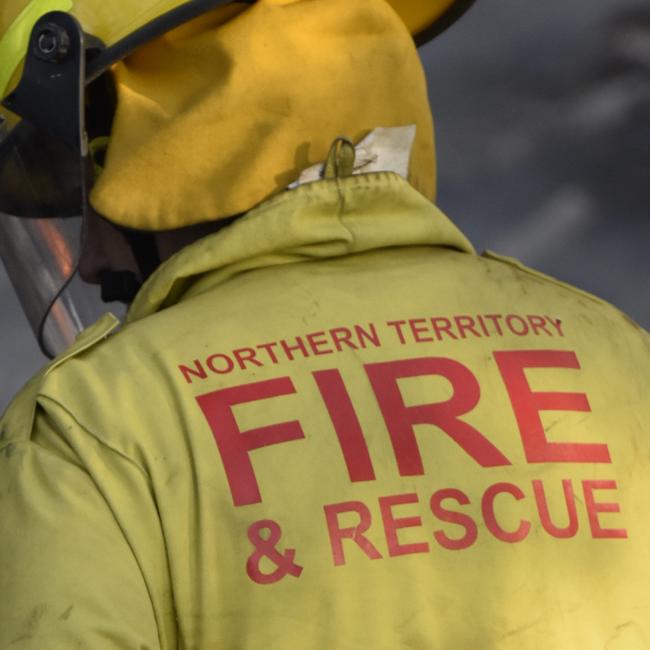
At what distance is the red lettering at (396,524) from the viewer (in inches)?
80.1

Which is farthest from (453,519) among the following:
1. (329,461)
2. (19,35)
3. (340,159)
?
(19,35)

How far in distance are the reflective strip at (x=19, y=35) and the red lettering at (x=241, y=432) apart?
827mm

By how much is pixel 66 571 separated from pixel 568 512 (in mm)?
597

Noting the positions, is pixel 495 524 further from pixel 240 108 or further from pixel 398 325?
pixel 240 108

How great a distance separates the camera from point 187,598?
1.98 meters

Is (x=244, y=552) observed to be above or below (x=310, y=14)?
below

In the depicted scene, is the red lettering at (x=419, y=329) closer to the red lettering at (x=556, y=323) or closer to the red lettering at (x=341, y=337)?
the red lettering at (x=341, y=337)

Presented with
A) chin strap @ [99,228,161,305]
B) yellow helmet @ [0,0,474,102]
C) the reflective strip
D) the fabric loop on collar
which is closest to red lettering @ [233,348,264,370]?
the fabric loop on collar

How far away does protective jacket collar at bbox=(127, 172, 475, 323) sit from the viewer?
2.25 metres

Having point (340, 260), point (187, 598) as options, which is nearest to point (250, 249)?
point (340, 260)

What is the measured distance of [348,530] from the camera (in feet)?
6.64

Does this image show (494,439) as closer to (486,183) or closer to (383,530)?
(383,530)

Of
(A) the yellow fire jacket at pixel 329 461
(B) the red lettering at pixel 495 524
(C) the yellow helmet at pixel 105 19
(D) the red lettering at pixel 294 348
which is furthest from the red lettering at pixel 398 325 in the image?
(C) the yellow helmet at pixel 105 19

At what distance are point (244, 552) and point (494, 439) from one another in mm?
336
